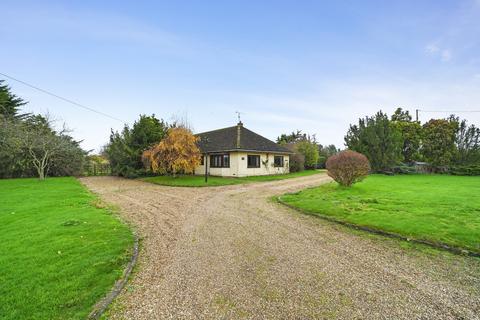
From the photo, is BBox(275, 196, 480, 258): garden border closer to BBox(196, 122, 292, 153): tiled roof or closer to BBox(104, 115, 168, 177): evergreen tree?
BBox(196, 122, 292, 153): tiled roof

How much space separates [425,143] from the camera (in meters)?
27.9

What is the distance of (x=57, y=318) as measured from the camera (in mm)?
Result: 2779

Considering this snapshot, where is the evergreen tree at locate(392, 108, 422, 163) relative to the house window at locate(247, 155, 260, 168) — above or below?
above

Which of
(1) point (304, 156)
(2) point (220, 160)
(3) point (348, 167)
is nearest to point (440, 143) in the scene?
(1) point (304, 156)

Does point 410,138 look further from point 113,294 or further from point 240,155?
point 113,294

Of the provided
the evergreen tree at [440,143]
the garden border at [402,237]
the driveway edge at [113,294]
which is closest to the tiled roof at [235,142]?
the garden border at [402,237]

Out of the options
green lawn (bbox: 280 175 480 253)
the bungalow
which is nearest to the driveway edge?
green lawn (bbox: 280 175 480 253)

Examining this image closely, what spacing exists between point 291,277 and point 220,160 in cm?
1952

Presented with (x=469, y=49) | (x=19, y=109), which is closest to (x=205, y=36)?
(x=469, y=49)

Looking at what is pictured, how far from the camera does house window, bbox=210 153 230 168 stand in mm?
22281

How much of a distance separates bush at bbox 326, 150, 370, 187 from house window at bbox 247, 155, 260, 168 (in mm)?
9701

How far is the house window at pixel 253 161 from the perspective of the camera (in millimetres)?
22323

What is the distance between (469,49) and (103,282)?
2022 centimetres

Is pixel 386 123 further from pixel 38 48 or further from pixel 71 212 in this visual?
pixel 38 48
